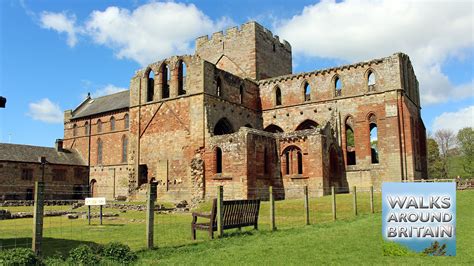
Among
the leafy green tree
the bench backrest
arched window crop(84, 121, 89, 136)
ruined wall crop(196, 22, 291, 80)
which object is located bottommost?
the leafy green tree

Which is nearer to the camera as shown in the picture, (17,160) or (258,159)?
(258,159)

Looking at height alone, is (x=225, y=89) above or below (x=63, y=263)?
above

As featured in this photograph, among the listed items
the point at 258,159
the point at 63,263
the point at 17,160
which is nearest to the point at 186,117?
the point at 258,159

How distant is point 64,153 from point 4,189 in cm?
965

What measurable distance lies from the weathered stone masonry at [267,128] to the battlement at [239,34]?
542 mm

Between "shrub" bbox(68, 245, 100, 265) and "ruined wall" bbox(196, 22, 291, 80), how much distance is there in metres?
34.6

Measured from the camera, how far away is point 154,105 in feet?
115

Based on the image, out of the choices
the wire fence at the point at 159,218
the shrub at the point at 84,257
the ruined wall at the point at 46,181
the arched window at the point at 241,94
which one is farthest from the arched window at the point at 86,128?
the shrub at the point at 84,257

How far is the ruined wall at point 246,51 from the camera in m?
42.3

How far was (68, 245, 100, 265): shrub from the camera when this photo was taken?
7973 millimetres

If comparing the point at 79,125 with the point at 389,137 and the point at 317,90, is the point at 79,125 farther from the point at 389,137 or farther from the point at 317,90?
the point at 389,137

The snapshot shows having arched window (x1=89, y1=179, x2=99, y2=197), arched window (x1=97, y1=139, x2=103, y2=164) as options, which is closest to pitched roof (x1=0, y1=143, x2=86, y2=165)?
arched window (x1=97, y1=139, x2=103, y2=164)

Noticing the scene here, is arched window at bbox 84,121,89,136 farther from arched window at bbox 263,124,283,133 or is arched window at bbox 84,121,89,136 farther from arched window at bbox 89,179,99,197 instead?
arched window at bbox 263,124,283,133

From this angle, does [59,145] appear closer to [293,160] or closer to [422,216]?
[293,160]
